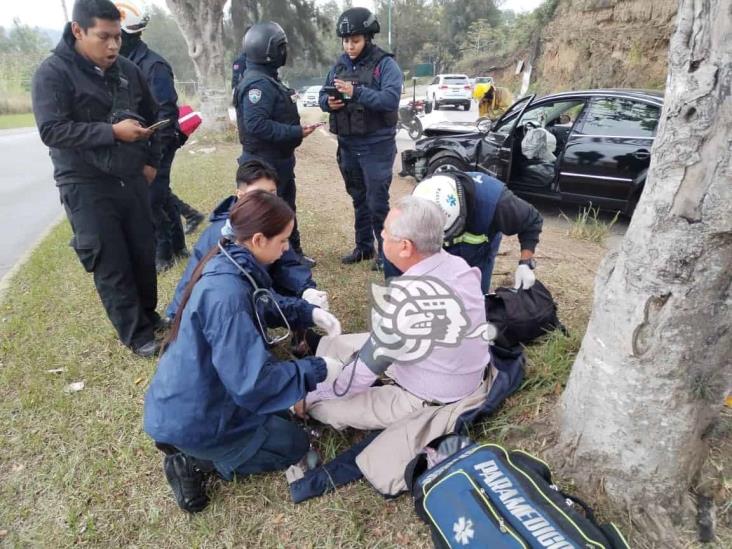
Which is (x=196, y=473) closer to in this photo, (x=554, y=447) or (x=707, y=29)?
(x=554, y=447)

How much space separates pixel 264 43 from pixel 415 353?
8.14 ft

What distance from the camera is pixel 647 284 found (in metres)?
1.46

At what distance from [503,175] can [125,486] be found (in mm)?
5084

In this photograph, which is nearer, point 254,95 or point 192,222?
point 254,95

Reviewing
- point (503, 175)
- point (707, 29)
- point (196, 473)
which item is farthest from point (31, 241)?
point (707, 29)

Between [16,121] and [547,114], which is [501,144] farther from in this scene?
[16,121]

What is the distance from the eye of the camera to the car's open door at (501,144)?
5637mm

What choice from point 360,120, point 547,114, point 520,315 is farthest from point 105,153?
point 547,114

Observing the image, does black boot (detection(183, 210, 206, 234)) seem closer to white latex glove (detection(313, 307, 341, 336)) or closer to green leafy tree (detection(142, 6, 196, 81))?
white latex glove (detection(313, 307, 341, 336))

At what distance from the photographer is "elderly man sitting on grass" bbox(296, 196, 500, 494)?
180cm

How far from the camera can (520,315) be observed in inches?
96.0

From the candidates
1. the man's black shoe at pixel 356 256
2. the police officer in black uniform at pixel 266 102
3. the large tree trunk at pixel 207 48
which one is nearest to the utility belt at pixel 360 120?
the police officer in black uniform at pixel 266 102

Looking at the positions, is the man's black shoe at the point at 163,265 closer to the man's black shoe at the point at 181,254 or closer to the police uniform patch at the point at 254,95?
the man's black shoe at the point at 181,254

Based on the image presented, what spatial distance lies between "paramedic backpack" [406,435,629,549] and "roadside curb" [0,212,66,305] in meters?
3.93
